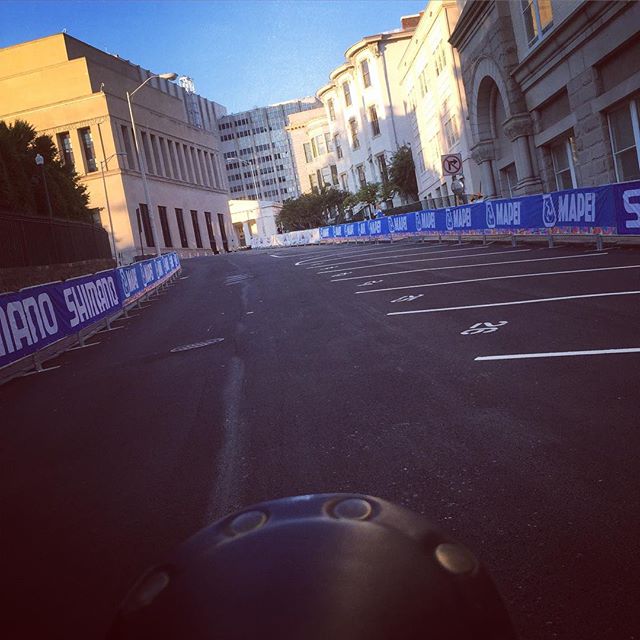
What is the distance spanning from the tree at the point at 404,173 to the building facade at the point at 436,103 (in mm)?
2462

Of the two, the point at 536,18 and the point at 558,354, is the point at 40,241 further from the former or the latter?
the point at 558,354

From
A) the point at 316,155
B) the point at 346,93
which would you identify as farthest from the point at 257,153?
the point at 346,93

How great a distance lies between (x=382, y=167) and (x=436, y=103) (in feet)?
81.3

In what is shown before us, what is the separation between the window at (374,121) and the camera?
66938mm

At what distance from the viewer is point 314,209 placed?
3504 inches

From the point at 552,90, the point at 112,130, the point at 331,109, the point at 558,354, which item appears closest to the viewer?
the point at 558,354

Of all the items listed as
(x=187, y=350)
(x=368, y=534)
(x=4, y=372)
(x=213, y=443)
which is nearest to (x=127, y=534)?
(x=213, y=443)

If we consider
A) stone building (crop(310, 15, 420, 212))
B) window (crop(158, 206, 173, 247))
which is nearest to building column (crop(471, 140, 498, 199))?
stone building (crop(310, 15, 420, 212))

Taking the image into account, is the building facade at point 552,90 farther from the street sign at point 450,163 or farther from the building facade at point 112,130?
the building facade at point 112,130

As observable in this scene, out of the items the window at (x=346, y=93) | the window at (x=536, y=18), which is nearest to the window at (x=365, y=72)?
the window at (x=346, y=93)

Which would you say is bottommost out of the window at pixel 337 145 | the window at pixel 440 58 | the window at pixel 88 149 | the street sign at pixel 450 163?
the street sign at pixel 450 163

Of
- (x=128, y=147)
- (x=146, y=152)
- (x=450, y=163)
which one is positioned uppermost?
(x=128, y=147)

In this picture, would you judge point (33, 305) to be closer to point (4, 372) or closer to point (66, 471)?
point (4, 372)

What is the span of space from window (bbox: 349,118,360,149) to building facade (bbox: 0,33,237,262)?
24556mm
